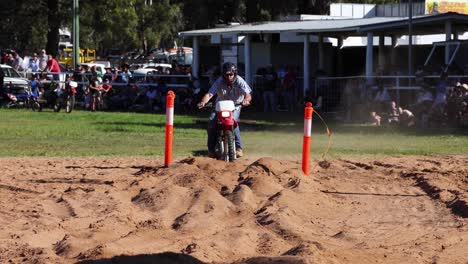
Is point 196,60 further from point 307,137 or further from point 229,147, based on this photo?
point 307,137

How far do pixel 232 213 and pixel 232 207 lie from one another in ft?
0.86

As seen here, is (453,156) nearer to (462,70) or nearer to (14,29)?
(462,70)

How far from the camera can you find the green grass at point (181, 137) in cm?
1872

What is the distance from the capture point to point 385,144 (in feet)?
67.9

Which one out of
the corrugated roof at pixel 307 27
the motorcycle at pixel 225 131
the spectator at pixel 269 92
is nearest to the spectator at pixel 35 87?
the corrugated roof at pixel 307 27

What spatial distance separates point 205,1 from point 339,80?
2702 centimetres

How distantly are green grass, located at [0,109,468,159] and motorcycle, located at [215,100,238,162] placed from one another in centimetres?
285

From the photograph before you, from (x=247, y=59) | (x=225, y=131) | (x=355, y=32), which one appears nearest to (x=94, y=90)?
(x=247, y=59)

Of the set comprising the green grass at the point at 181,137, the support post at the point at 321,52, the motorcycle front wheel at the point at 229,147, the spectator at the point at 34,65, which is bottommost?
the green grass at the point at 181,137

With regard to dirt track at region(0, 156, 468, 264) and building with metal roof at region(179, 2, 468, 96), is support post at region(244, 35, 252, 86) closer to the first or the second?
building with metal roof at region(179, 2, 468, 96)

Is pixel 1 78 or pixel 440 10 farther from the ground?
pixel 440 10

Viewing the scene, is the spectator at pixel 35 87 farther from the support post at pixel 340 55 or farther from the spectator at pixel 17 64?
the support post at pixel 340 55

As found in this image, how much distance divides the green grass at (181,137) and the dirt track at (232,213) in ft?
10.4

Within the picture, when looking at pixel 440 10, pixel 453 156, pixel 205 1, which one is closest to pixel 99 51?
pixel 205 1
